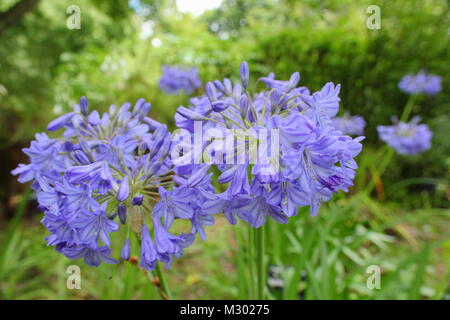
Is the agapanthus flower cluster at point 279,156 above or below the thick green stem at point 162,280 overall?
above

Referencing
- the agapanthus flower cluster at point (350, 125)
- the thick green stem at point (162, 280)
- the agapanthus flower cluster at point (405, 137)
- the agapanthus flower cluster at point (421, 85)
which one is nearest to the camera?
the thick green stem at point (162, 280)

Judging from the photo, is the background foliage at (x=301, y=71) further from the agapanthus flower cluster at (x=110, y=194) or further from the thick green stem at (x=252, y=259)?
the agapanthus flower cluster at (x=110, y=194)

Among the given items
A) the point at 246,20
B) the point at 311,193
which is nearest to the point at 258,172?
the point at 311,193

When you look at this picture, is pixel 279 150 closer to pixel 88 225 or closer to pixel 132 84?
pixel 88 225

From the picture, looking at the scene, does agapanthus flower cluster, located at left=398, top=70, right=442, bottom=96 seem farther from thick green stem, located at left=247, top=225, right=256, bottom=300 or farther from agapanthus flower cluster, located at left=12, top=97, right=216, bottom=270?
agapanthus flower cluster, located at left=12, top=97, right=216, bottom=270
